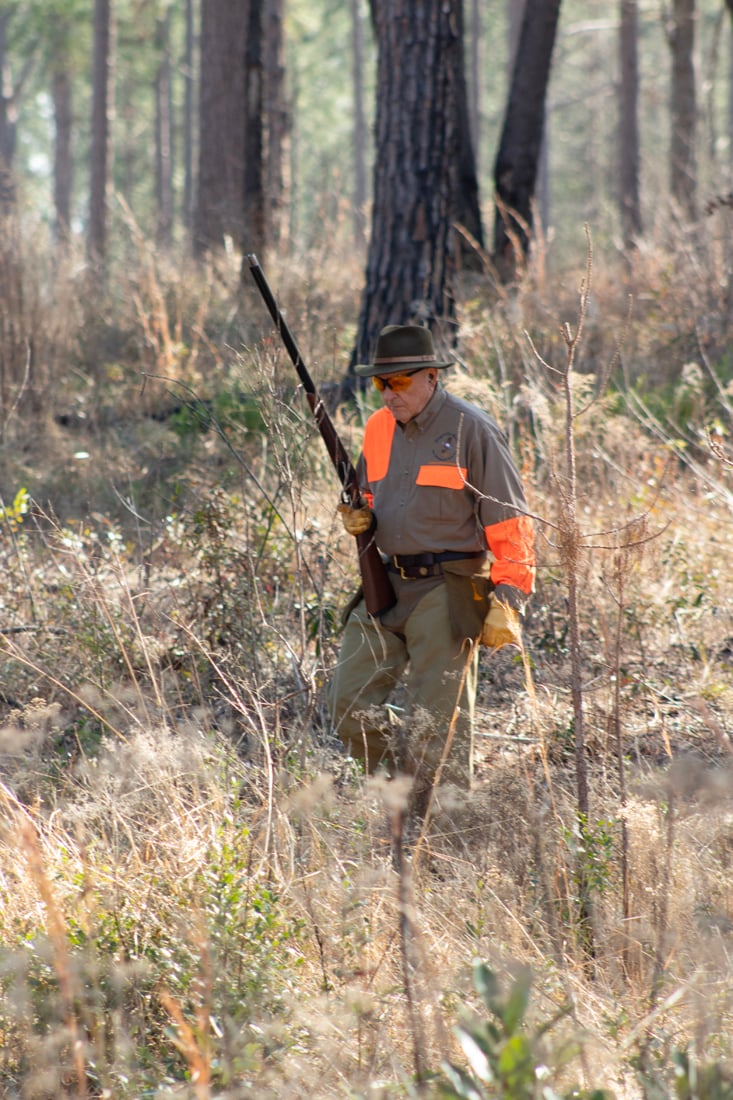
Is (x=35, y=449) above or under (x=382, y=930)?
above

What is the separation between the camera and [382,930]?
302 centimetres

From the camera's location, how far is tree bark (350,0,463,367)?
307 inches

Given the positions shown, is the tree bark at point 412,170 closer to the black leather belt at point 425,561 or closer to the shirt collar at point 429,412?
the shirt collar at point 429,412

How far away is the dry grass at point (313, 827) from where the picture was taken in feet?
8.14

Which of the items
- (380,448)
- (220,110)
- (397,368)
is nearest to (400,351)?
(397,368)

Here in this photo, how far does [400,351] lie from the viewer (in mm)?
3924

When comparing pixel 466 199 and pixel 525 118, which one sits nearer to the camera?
pixel 466 199

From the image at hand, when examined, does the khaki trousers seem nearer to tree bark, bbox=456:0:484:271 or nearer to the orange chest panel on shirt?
the orange chest panel on shirt

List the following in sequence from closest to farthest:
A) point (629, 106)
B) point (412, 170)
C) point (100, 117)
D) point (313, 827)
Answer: point (313, 827), point (412, 170), point (629, 106), point (100, 117)

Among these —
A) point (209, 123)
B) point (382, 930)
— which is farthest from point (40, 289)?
point (382, 930)

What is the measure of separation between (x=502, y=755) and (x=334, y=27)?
38270mm

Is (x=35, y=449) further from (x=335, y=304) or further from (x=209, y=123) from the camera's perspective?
(x=209, y=123)

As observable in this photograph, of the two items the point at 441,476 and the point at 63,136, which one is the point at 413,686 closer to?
the point at 441,476

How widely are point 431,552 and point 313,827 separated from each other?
53.5 inches
